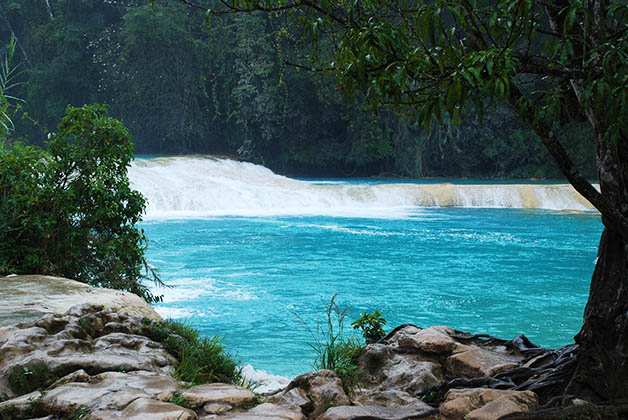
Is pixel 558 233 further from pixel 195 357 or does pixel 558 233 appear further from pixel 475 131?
pixel 475 131

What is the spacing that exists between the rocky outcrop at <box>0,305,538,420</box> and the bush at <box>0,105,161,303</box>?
7.19ft

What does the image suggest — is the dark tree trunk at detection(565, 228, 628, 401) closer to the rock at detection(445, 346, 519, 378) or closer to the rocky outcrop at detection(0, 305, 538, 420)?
the rocky outcrop at detection(0, 305, 538, 420)

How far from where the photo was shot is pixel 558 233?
13.3 metres

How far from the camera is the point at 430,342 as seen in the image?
12.6 feet

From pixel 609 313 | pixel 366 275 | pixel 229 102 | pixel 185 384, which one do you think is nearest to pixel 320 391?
pixel 185 384

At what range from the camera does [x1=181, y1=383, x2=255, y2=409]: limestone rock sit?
8.75 feet

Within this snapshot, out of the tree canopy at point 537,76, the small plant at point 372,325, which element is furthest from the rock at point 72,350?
the tree canopy at point 537,76

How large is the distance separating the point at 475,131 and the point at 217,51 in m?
13.3

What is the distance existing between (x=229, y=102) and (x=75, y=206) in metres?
25.4

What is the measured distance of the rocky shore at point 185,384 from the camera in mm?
2543

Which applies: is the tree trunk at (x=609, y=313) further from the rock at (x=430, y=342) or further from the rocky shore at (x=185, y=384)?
the rock at (x=430, y=342)

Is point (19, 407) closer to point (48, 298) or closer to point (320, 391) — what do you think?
point (320, 391)

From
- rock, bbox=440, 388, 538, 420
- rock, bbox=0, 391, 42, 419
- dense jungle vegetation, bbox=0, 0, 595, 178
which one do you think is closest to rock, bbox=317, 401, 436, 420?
rock, bbox=440, 388, 538, 420

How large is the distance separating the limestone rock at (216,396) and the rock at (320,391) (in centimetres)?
32
